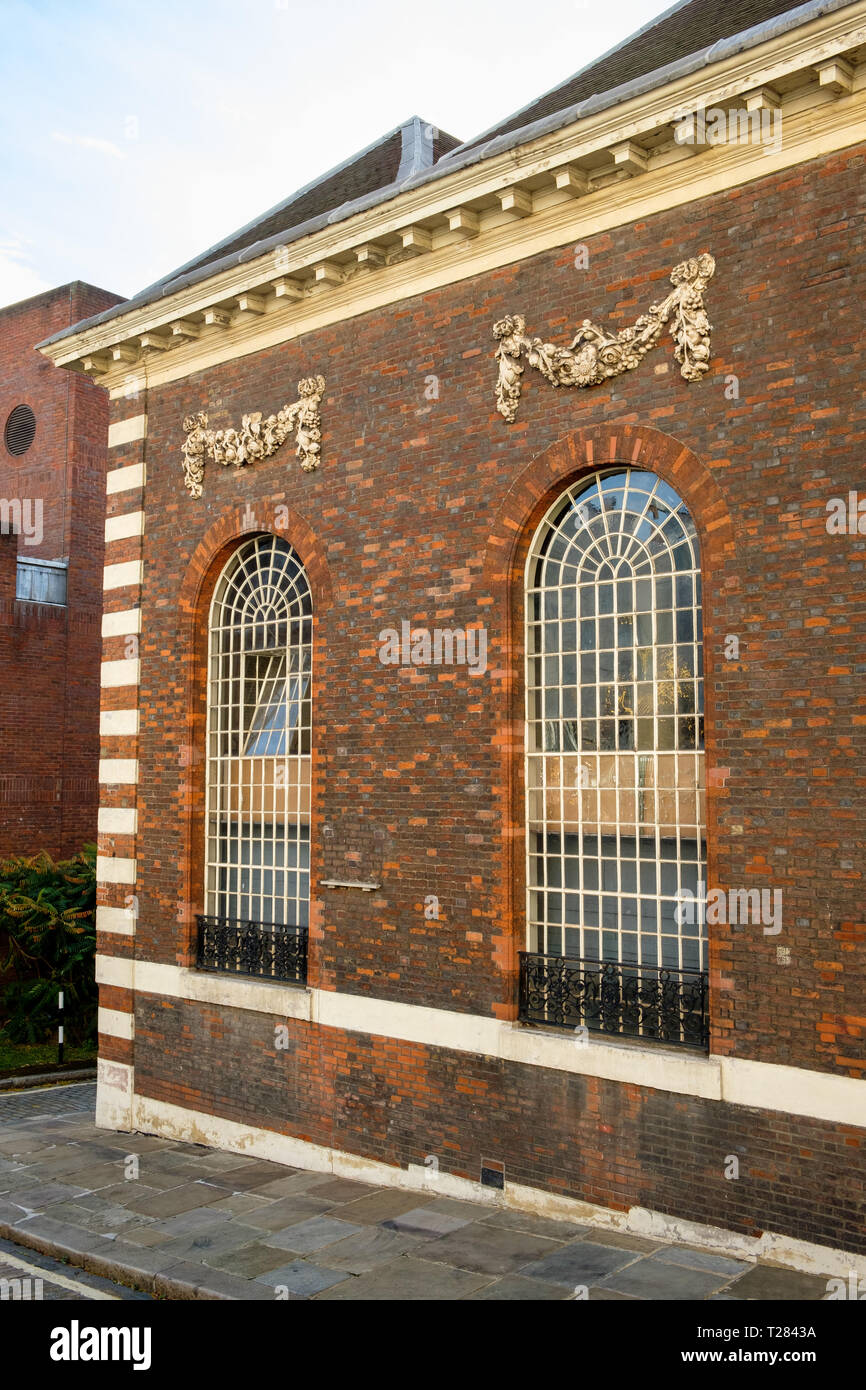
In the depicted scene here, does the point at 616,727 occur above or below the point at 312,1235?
above

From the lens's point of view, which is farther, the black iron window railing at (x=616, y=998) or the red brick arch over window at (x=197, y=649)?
the red brick arch over window at (x=197, y=649)

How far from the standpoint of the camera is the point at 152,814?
12383 millimetres

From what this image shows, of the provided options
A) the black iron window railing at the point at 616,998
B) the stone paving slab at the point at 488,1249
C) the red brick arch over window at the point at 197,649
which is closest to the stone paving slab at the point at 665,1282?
the stone paving slab at the point at 488,1249

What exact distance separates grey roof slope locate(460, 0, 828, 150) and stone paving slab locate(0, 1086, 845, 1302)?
8.72 m

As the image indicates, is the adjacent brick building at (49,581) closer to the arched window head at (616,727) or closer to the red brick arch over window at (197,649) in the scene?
the red brick arch over window at (197,649)

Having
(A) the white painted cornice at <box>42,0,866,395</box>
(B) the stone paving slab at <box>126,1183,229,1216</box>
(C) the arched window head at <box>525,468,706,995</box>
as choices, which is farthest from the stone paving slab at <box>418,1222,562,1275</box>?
(A) the white painted cornice at <box>42,0,866,395</box>

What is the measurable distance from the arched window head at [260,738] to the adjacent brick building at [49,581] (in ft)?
28.9

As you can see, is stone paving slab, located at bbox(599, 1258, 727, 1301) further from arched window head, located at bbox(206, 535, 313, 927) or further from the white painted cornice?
the white painted cornice

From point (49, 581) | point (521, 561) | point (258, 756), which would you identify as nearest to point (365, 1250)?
point (258, 756)

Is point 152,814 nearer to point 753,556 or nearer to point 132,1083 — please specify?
point 132,1083

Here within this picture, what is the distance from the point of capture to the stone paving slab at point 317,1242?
7.21 m

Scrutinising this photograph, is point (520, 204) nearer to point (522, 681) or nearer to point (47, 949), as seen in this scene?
point (522, 681)

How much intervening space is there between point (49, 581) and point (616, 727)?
1478 cm

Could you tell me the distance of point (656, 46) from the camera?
986 centimetres
